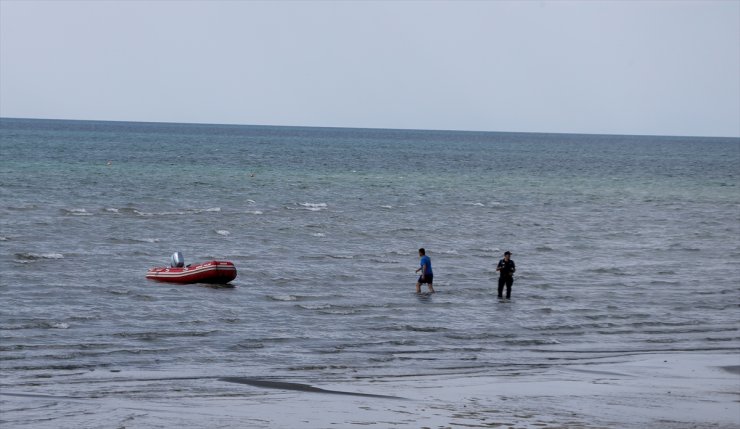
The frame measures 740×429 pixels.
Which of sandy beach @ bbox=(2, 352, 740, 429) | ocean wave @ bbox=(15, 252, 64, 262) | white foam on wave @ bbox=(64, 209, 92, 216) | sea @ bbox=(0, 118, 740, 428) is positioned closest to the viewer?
sandy beach @ bbox=(2, 352, 740, 429)

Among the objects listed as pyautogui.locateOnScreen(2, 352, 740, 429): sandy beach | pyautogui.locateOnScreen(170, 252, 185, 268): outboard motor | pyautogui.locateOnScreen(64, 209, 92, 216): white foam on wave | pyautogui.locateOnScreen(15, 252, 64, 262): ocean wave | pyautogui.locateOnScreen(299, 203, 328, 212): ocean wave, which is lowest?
pyautogui.locateOnScreen(15, 252, 64, 262): ocean wave

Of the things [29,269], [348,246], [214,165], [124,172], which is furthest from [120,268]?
[214,165]

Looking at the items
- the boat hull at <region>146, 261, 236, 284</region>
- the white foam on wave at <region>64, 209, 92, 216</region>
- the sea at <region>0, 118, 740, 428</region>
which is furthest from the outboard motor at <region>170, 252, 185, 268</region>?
the white foam on wave at <region>64, 209, 92, 216</region>

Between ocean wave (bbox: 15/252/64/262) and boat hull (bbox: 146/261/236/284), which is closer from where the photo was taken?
boat hull (bbox: 146/261/236/284)

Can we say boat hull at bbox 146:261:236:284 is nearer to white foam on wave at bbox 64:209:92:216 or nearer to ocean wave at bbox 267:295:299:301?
ocean wave at bbox 267:295:299:301

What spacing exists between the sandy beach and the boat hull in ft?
39.8

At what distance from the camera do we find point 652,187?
82.1 metres

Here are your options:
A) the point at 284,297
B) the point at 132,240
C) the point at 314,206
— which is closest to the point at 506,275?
the point at 284,297

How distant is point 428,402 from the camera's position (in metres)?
15.2

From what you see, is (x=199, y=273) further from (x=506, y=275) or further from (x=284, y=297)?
(x=506, y=275)

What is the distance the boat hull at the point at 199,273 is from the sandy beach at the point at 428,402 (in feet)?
39.8

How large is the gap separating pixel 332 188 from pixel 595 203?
19.0m

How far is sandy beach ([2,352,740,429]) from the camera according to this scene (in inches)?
544

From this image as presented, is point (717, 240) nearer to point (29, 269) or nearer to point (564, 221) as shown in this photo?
point (564, 221)
